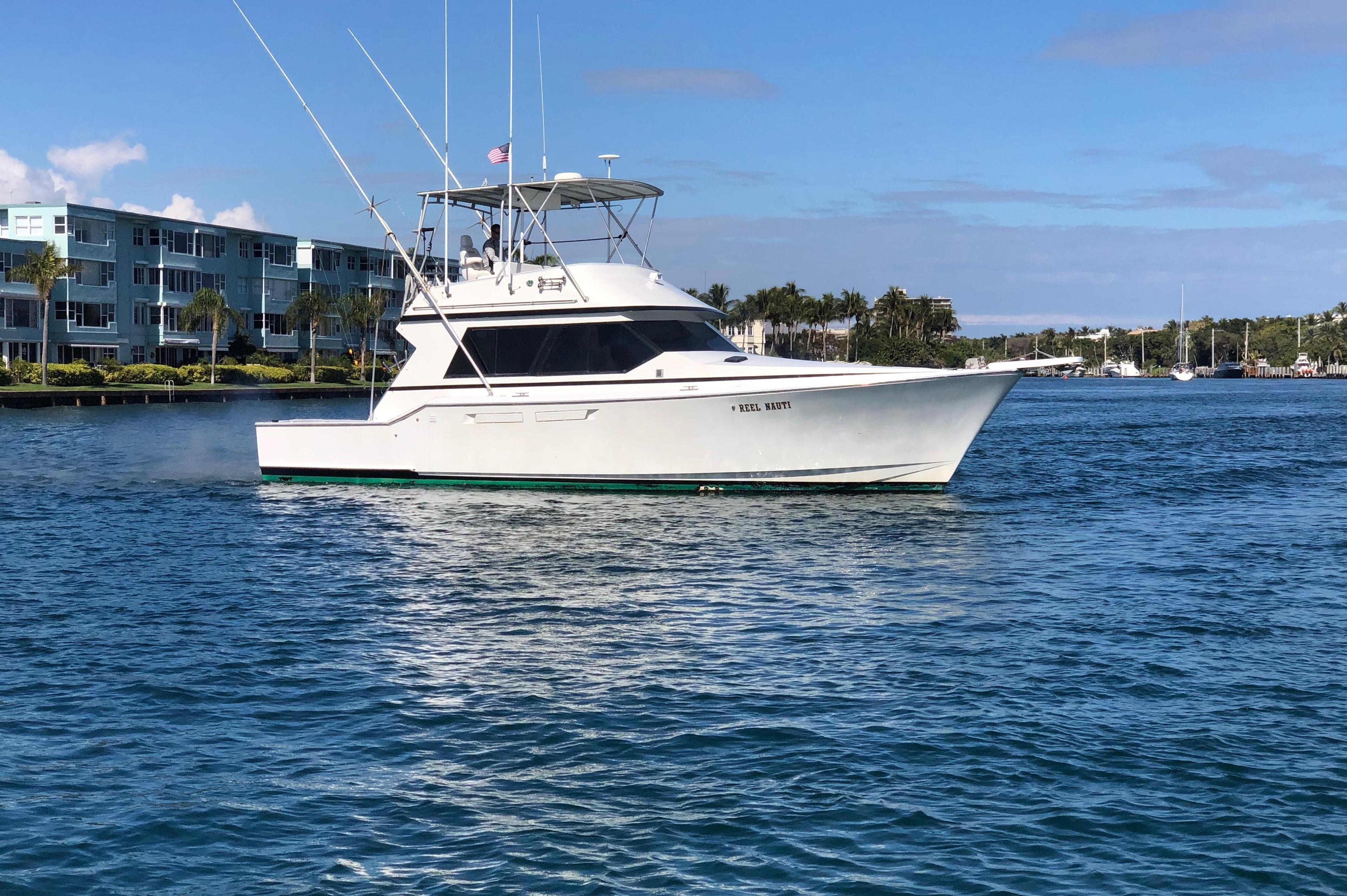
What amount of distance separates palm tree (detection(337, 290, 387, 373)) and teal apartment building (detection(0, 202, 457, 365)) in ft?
10.1

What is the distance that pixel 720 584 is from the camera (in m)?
15.1

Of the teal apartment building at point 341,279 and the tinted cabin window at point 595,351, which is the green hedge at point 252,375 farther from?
the tinted cabin window at point 595,351

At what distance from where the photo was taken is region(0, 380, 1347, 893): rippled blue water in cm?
712

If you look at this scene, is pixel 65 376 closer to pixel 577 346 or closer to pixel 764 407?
pixel 577 346

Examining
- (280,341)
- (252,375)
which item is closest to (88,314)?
(252,375)

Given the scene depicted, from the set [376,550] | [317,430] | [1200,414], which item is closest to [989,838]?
[376,550]

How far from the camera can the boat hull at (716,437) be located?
856 inches

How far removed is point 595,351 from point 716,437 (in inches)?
107

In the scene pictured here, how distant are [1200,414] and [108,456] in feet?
181

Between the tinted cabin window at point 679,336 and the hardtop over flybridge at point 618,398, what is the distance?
0.09 ft

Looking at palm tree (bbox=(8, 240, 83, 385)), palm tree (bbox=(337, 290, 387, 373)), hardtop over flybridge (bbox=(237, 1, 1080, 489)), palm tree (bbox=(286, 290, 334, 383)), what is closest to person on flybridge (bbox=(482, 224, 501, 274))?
hardtop over flybridge (bbox=(237, 1, 1080, 489))

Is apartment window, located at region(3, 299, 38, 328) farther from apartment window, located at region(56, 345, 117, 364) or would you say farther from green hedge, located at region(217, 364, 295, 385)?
green hedge, located at region(217, 364, 295, 385)

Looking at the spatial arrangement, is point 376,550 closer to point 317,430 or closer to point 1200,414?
point 317,430

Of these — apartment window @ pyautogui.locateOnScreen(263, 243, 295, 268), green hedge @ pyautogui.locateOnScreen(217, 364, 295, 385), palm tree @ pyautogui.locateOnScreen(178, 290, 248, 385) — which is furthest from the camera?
apartment window @ pyautogui.locateOnScreen(263, 243, 295, 268)
